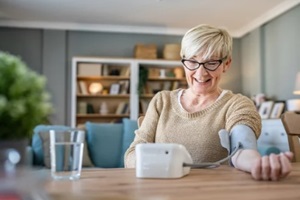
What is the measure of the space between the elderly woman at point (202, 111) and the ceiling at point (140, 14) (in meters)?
3.67

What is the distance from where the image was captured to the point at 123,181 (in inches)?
33.2

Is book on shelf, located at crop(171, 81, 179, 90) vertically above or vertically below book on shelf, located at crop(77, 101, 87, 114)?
above

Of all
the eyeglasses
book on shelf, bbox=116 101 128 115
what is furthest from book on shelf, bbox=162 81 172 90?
the eyeglasses

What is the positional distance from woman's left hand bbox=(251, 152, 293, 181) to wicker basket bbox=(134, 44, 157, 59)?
5.19 m

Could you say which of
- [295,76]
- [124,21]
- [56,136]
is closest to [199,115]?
[56,136]

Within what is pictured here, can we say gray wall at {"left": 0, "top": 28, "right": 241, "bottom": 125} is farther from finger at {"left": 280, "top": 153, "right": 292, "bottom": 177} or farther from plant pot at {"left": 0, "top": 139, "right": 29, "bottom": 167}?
plant pot at {"left": 0, "top": 139, "right": 29, "bottom": 167}

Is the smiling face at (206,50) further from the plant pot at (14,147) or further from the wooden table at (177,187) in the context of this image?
the plant pot at (14,147)

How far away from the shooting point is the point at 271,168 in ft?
2.89

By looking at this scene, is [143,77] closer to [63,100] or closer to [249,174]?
[63,100]

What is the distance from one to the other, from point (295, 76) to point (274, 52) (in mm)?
672

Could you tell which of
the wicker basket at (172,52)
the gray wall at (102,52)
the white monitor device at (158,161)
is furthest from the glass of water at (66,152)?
the wicker basket at (172,52)

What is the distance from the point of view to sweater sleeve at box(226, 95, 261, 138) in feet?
4.06

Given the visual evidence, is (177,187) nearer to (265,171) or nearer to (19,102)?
(265,171)

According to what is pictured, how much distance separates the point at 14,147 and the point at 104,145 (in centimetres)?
400
